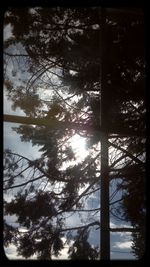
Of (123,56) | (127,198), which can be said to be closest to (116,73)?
(123,56)

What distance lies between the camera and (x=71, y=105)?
9.91ft

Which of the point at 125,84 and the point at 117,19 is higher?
the point at 117,19

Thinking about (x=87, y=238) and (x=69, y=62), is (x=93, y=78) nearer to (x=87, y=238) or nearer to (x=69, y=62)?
(x=69, y=62)

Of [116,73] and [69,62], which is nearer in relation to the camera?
[116,73]

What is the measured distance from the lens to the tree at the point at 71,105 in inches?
100

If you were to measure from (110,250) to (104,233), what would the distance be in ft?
0.50

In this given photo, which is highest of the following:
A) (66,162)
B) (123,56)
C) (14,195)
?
(123,56)

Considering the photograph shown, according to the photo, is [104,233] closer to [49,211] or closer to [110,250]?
[110,250]

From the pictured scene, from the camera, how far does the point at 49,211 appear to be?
2.88 meters

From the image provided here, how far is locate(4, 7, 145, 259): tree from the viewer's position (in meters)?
2.54

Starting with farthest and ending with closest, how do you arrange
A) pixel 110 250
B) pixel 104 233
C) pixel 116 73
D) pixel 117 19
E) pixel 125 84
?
1. pixel 125 84
2. pixel 116 73
3. pixel 117 19
4. pixel 104 233
5. pixel 110 250

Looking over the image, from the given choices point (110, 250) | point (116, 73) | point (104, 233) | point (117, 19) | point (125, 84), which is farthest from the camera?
point (125, 84)

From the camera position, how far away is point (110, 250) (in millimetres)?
1772

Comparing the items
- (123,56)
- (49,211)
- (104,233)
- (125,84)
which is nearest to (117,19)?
(123,56)
